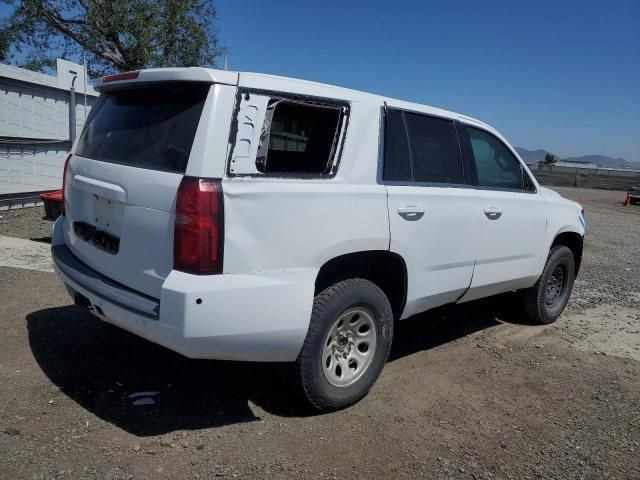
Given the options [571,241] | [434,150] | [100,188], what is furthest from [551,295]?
[100,188]

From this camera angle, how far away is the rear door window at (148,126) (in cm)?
280

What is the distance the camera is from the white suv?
8.87 ft

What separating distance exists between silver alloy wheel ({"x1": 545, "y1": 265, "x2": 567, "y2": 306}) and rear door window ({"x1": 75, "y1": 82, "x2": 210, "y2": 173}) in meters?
4.15

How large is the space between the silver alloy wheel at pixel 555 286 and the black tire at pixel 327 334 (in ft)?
8.89

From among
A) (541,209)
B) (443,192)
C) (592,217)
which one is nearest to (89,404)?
(443,192)

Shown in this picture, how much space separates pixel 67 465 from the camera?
2.69 meters

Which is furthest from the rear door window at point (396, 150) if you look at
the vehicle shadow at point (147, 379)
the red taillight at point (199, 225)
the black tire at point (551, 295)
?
the black tire at point (551, 295)

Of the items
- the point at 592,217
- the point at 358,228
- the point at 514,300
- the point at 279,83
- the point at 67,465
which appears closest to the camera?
the point at 67,465

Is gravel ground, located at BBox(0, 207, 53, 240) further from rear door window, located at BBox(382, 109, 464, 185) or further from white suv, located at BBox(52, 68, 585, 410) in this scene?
rear door window, located at BBox(382, 109, 464, 185)

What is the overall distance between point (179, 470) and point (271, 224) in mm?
1324

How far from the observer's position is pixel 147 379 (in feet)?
12.0

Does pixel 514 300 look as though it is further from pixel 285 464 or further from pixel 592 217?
pixel 592 217

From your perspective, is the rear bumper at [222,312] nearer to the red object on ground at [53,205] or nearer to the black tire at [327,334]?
the black tire at [327,334]

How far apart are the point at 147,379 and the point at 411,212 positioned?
82.5 inches
